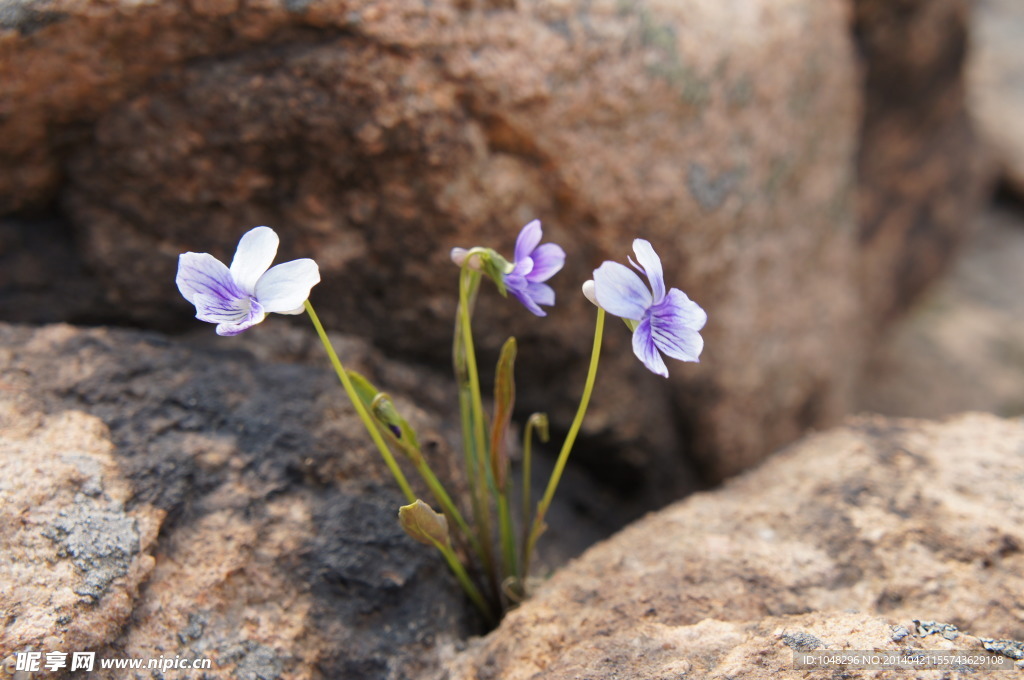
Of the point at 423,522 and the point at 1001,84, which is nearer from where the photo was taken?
the point at 423,522

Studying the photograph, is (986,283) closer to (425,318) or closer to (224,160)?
(425,318)

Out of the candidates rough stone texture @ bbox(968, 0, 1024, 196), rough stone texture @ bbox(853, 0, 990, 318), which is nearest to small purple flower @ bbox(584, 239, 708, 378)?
rough stone texture @ bbox(853, 0, 990, 318)

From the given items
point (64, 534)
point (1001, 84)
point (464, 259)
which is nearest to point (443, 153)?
point (464, 259)

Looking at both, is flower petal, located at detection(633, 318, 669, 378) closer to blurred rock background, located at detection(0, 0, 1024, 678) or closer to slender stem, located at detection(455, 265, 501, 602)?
slender stem, located at detection(455, 265, 501, 602)

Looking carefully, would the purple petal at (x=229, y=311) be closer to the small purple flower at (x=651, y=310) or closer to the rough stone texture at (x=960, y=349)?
the small purple flower at (x=651, y=310)

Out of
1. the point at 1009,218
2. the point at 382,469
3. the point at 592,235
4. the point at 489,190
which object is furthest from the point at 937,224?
the point at 382,469

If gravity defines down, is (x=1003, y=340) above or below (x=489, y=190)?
below

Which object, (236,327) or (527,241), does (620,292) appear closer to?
(527,241)
